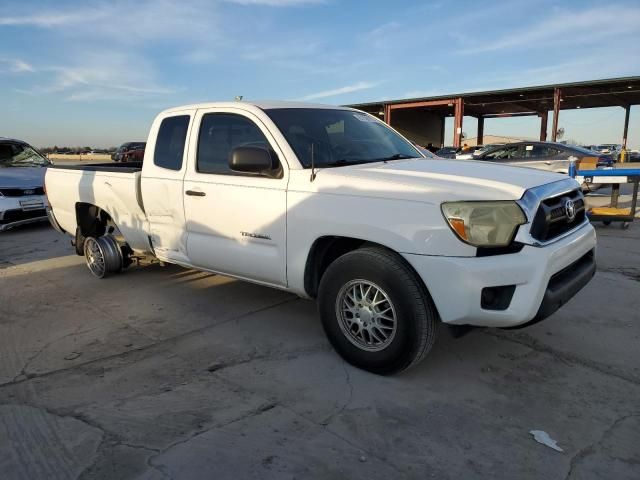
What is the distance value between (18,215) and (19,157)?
2.30m

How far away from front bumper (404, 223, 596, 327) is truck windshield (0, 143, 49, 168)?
10126mm

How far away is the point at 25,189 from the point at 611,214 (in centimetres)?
1043

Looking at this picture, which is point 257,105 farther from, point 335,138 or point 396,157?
point 396,157

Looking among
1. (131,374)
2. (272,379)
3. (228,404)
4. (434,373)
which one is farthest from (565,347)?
(131,374)

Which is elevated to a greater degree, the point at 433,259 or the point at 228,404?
the point at 433,259

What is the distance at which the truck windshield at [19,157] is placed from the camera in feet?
33.9

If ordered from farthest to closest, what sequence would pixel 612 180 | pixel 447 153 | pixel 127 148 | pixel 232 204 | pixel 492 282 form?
pixel 127 148 → pixel 447 153 → pixel 612 180 → pixel 232 204 → pixel 492 282

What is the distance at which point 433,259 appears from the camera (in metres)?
2.95

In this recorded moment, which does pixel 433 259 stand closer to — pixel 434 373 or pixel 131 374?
pixel 434 373

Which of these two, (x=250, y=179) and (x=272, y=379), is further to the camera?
(x=250, y=179)

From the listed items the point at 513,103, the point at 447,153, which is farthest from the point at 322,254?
the point at 513,103

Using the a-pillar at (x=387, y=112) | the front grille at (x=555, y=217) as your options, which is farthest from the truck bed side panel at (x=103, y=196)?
the a-pillar at (x=387, y=112)

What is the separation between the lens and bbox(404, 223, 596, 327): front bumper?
9.37 feet

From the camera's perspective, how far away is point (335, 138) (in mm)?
4172
